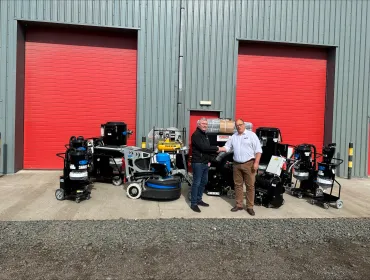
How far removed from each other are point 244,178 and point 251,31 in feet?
19.7

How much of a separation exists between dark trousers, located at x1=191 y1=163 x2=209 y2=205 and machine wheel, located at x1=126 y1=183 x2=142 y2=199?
1.29 meters

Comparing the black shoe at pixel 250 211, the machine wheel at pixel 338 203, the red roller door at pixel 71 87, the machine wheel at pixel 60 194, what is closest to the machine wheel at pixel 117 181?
the machine wheel at pixel 60 194

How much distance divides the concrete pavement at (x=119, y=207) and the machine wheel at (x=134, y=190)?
0.11 metres

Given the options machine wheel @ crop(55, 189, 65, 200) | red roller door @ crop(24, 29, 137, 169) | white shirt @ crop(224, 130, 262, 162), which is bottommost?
machine wheel @ crop(55, 189, 65, 200)

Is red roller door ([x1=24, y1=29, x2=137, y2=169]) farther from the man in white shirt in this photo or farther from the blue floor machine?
the man in white shirt

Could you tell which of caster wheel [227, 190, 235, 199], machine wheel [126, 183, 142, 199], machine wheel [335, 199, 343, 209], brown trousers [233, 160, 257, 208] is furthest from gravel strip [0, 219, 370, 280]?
caster wheel [227, 190, 235, 199]

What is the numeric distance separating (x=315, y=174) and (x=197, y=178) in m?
2.87

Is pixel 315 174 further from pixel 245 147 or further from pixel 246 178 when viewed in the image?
pixel 245 147

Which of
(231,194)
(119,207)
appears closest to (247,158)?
(231,194)

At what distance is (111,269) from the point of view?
346 centimetres

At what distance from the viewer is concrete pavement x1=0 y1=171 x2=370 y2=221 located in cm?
539

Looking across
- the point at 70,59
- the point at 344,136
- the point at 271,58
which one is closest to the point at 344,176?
the point at 344,136

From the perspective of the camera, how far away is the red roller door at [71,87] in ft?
31.0

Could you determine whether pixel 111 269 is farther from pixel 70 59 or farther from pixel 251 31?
pixel 251 31
